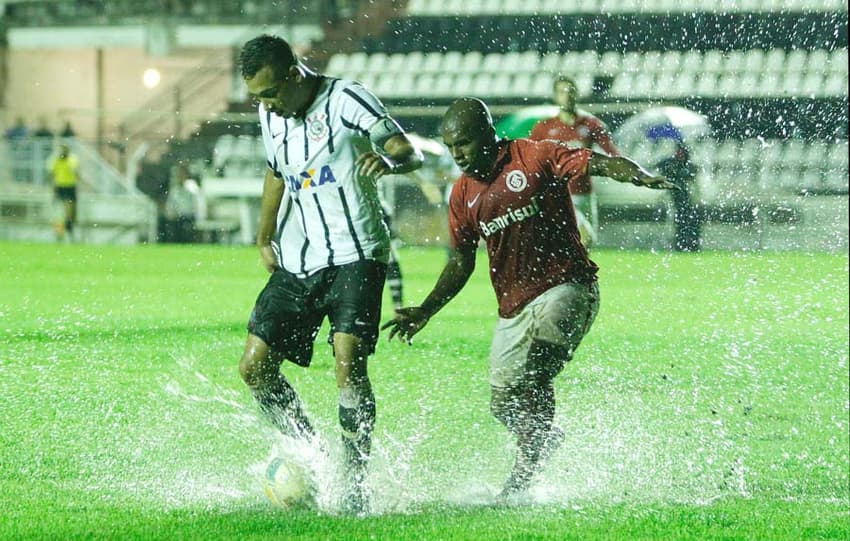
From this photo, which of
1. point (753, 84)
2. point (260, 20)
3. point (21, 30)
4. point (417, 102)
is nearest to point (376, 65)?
point (417, 102)

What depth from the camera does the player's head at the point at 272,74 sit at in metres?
4.88

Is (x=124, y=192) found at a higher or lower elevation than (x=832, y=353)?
lower

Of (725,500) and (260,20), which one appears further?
(260,20)

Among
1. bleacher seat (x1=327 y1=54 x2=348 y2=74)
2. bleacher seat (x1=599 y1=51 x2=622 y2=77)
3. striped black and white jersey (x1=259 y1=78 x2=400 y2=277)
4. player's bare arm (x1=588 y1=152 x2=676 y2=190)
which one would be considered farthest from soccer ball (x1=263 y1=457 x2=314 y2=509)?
bleacher seat (x1=327 y1=54 x2=348 y2=74)

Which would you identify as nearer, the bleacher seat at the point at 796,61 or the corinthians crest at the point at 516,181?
the corinthians crest at the point at 516,181

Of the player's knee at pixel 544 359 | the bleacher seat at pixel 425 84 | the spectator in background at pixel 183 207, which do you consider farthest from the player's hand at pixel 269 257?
the bleacher seat at pixel 425 84

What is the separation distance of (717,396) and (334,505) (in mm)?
3580

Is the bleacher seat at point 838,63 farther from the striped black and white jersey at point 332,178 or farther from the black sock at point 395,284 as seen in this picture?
the striped black and white jersey at point 332,178

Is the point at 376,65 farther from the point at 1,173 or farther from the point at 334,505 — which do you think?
the point at 334,505

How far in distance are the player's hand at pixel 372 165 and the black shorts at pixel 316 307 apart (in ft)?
1.38

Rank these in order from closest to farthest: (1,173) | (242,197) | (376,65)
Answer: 1. (242,197)
2. (1,173)
3. (376,65)

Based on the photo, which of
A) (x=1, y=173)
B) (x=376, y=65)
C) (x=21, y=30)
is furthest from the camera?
(x=21, y=30)

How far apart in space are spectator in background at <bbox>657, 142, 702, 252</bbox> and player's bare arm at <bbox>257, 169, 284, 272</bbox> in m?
13.8

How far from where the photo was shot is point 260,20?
96.0 feet
